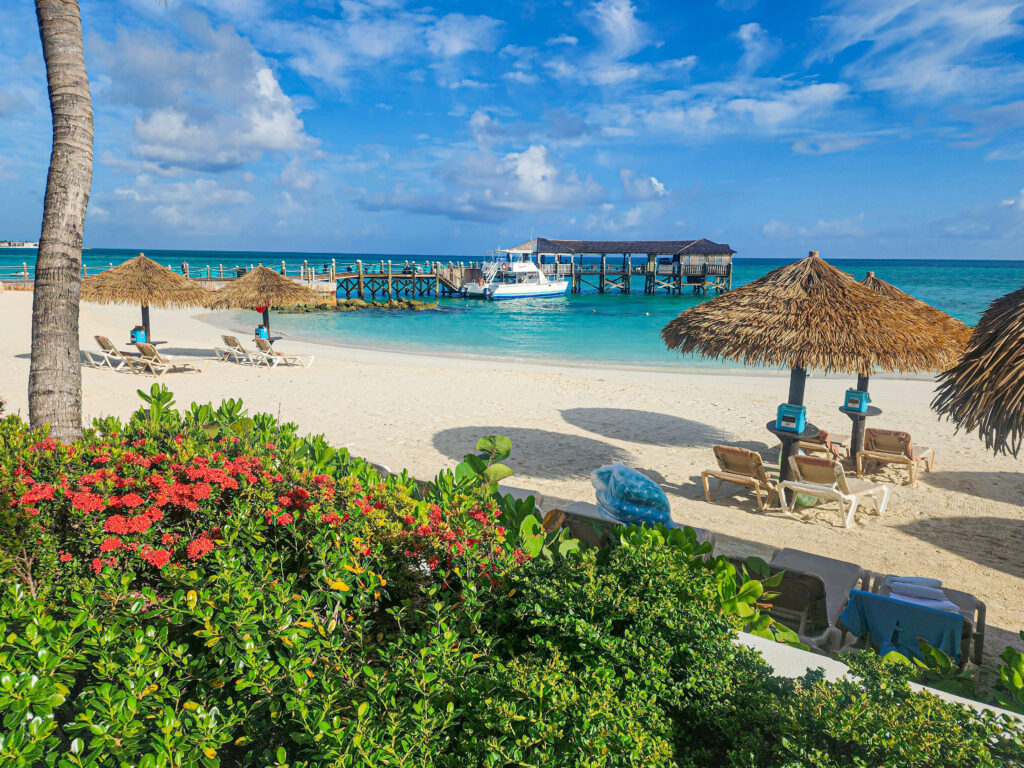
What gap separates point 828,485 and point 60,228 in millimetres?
7078

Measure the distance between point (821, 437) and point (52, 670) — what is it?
8.08m

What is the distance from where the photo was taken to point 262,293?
17.9 meters

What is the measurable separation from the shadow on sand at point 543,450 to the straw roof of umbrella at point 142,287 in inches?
429

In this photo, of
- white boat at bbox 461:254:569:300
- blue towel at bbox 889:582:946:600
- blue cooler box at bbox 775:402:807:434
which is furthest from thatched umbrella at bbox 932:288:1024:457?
white boat at bbox 461:254:569:300

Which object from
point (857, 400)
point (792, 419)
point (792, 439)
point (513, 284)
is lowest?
point (792, 439)

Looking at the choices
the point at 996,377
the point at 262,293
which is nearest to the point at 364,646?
the point at 996,377

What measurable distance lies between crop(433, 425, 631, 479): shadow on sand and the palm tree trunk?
4.71 m

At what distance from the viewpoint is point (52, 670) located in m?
1.69

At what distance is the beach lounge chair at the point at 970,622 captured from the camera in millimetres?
3414

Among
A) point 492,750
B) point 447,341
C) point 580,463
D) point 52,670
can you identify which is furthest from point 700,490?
point 447,341

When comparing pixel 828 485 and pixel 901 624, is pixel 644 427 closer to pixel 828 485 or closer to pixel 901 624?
pixel 828 485

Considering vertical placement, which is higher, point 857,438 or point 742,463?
point 857,438

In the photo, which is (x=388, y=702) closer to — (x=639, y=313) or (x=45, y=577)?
(x=45, y=577)

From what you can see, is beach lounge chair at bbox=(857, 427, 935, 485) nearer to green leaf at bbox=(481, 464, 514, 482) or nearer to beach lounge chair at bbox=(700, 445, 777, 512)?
beach lounge chair at bbox=(700, 445, 777, 512)
